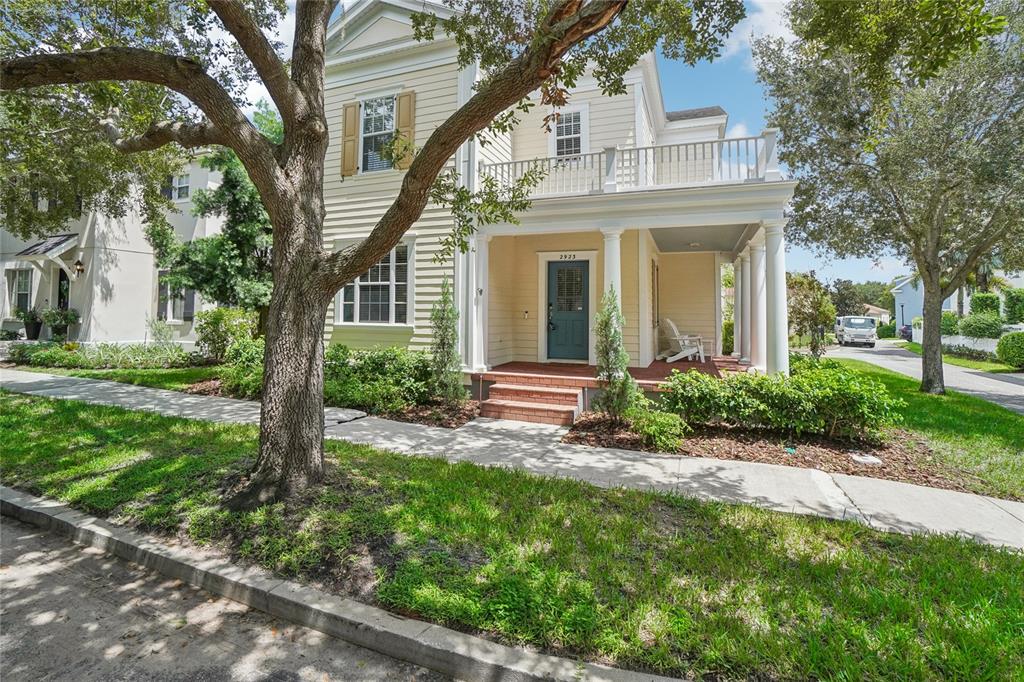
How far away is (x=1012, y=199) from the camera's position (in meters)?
8.71

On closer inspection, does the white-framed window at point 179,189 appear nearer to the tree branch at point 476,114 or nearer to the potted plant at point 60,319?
the potted plant at point 60,319

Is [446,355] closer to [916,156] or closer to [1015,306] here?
[916,156]

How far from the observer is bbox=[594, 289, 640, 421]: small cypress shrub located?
6.90 metres

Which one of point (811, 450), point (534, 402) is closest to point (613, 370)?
point (534, 402)

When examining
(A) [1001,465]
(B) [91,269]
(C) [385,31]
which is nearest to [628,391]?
(A) [1001,465]

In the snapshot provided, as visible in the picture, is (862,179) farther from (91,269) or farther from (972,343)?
(91,269)

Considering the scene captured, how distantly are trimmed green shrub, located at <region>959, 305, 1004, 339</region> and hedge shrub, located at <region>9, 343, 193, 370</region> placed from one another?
31.9 metres

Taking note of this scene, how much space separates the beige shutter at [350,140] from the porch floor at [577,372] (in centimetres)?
557

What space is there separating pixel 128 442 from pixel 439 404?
4398mm

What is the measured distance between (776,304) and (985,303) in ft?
84.8

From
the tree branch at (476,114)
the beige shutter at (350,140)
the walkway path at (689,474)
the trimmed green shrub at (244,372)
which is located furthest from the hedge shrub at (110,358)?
the tree branch at (476,114)

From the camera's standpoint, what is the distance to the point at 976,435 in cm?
675

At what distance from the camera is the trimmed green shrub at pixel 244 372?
29.7 feet

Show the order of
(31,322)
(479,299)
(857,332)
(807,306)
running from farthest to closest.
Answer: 1. (857,332)
2. (31,322)
3. (807,306)
4. (479,299)
